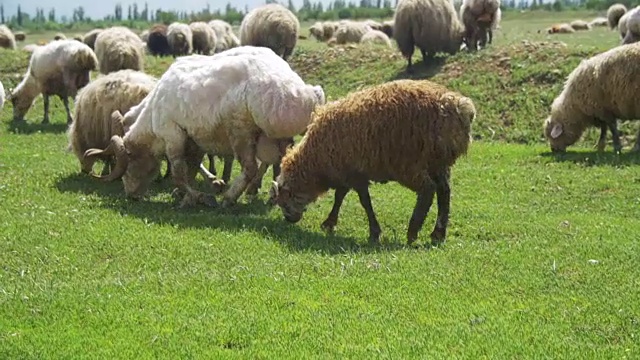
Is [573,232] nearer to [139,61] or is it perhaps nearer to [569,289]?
[569,289]

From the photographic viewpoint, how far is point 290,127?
1145 cm

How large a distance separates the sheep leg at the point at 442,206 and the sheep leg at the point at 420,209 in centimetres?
25

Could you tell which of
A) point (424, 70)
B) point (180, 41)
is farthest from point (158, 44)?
point (424, 70)

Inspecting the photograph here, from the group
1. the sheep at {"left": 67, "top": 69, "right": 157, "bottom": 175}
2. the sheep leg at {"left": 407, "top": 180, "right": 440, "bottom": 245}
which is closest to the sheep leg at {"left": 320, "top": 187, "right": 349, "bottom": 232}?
the sheep leg at {"left": 407, "top": 180, "right": 440, "bottom": 245}

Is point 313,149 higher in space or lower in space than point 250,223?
higher

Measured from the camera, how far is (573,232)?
1038 cm

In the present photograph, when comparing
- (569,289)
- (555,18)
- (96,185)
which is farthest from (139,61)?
(555,18)

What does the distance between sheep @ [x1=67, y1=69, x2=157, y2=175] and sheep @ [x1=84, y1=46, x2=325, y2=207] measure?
1371 millimetres

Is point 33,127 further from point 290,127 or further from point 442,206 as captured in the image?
point 442,206

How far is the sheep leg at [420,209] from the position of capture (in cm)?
1002

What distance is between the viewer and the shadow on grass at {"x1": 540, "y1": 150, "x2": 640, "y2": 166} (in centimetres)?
1537

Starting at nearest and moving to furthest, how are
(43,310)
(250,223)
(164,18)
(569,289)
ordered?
(43,310) → (569,289) → (250,223) → (164,18)

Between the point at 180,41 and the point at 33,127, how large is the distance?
19.2 meters

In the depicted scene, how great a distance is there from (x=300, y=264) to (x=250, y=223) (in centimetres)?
249
